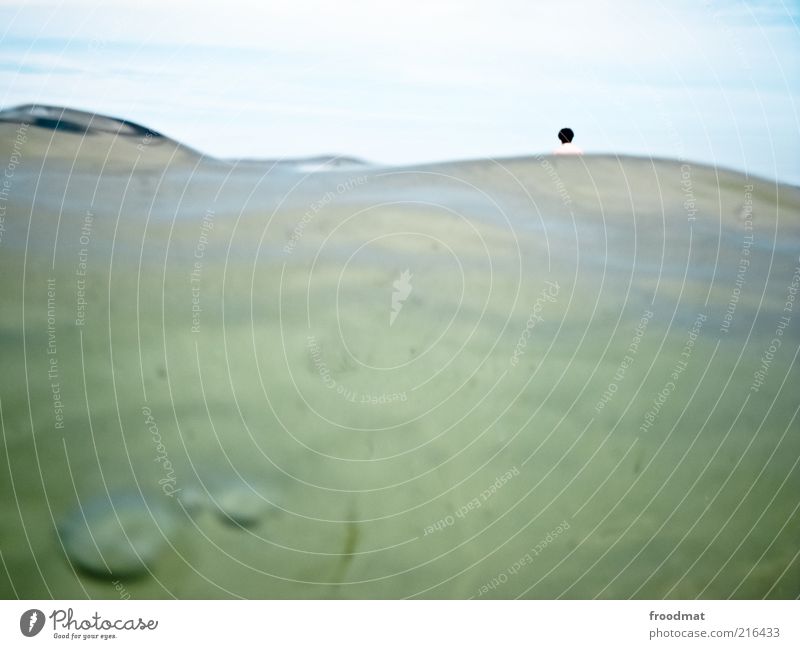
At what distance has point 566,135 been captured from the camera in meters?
1.40

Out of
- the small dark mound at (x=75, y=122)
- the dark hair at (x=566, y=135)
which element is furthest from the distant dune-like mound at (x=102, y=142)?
the dark hair at (x=566, y=135)

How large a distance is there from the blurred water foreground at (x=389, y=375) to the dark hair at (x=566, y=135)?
1.7 inches

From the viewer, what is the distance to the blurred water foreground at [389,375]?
4.27ft

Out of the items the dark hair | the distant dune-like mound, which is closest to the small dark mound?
the distant dune-like mound

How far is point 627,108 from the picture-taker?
1.41 meters

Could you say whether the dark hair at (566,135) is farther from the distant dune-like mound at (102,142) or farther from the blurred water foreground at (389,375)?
the distant dune-like mound at (102,142)

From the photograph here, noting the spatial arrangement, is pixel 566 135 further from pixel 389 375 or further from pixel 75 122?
pixel 75 122

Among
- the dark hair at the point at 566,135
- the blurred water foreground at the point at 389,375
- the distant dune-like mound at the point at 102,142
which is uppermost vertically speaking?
the dark hair at the point at 566,135

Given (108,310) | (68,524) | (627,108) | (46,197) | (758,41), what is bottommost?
(68,524)

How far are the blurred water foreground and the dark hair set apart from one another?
0.04m

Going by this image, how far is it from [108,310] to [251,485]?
0.31 metres

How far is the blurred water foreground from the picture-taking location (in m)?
1.30
